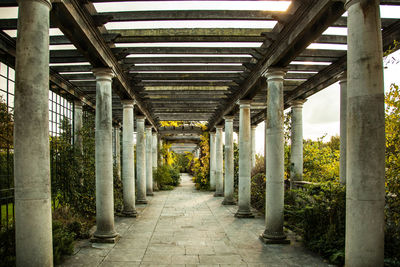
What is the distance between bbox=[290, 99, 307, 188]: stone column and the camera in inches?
495

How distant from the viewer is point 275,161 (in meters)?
8.16

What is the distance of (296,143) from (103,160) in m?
8.19

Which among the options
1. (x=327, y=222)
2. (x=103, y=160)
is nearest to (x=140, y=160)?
(x=103, y=160)

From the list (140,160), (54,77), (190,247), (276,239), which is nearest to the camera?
(190,247)

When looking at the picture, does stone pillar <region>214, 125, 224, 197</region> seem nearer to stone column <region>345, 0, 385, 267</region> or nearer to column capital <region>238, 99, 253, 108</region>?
column capital <region>238, 99, 253, 108</region>

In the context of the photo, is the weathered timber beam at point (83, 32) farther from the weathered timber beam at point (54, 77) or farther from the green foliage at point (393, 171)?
the green foliage at point (393, 171)

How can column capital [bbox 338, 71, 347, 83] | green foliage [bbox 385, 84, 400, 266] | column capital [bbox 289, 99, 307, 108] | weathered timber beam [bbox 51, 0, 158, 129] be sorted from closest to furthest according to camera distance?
weathered timber beam [bbox 51, 0, 158, 129] < green foliage [bbox 385, 84, 400, 266] < column capital [bbox 338, 71, 347, 83] < column capital [bbox 289, 99, 307, 108]

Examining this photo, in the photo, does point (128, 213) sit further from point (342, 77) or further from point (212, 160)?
point (212, 160)

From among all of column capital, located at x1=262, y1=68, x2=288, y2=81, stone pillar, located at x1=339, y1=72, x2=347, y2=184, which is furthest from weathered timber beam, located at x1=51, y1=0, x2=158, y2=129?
stone pillar, located at x1=339, y1=72, x2=347, y2=184

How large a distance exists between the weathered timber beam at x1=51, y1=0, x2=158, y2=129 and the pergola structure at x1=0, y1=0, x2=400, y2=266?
Result: 30 millimetres

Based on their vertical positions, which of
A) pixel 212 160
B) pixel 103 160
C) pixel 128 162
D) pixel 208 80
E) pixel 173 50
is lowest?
pixel 212 160

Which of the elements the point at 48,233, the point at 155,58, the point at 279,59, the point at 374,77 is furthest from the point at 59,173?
the point at 374,77

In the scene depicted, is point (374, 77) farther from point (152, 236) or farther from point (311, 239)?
point (152, 236)

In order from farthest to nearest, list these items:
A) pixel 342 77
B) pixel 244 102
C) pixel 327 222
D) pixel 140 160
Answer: pixel 140 160, pixel 244 102, pixel 342 77, pixel 327 222
